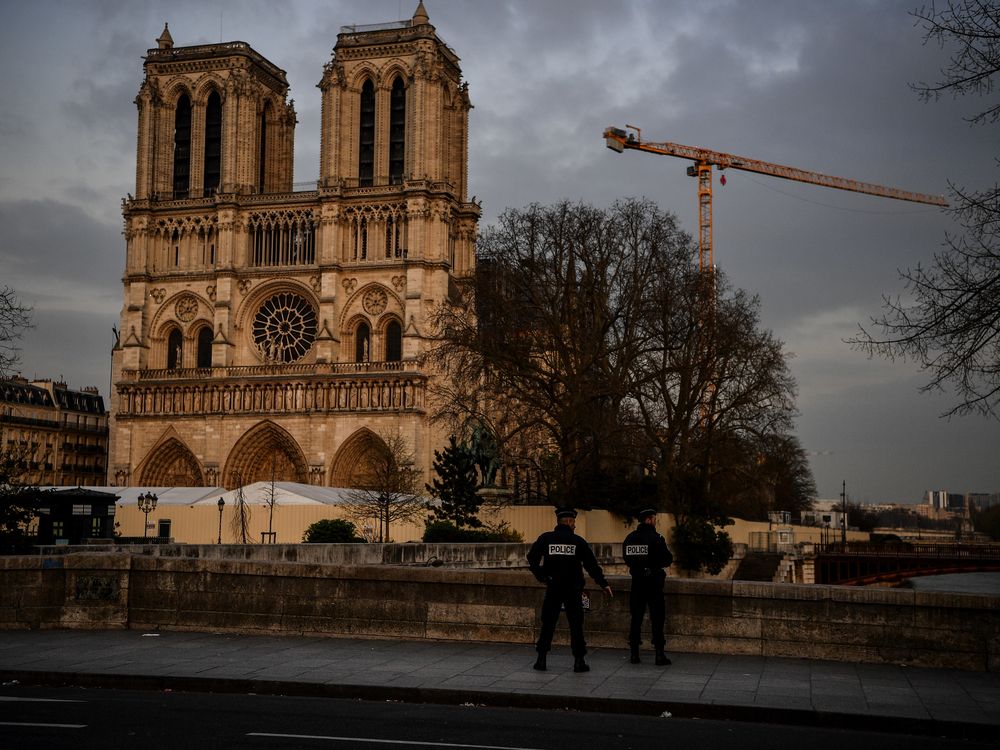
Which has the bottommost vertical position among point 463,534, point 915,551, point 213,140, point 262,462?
point 915,551

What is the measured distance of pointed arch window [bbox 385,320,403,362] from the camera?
216 feet

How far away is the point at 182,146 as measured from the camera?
71.6 m

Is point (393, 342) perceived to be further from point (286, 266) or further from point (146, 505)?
point (146, 505)

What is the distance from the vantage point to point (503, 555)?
31.8 metres

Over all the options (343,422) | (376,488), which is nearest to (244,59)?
(343,422)

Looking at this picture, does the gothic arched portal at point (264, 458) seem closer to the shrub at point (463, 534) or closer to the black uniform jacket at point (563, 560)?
the shrub at point (463, 534)

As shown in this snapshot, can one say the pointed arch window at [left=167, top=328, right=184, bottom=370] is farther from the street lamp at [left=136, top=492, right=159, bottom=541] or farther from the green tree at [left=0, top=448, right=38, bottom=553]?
the green tree at [left=0, top=448, right=38, bottom=553]

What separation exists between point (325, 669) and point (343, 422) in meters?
52.7

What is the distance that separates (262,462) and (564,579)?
2231 inches

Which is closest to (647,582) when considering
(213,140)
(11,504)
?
(11,504)

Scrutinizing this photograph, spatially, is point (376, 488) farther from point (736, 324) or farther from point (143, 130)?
point (143, 130)

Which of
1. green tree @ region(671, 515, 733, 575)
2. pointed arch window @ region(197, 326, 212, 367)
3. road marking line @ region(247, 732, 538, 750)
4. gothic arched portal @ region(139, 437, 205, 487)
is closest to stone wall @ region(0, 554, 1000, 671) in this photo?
road marking line @ region(247, 732, 538, 750)

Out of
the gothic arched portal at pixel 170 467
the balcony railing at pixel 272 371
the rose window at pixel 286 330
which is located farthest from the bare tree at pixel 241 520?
the rose window at pixel 286 330

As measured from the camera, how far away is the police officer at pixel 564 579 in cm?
1216
